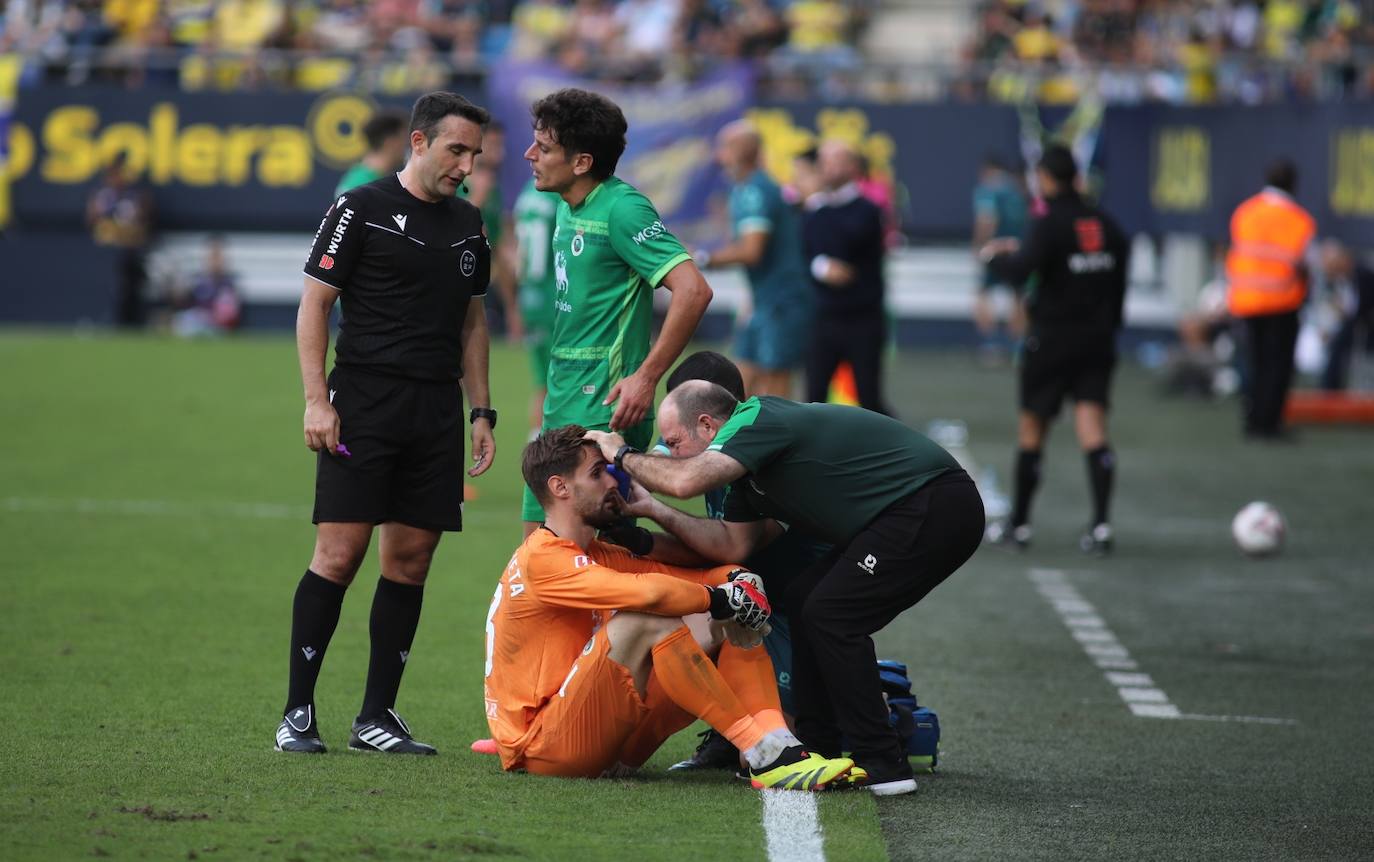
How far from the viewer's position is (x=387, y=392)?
605cm

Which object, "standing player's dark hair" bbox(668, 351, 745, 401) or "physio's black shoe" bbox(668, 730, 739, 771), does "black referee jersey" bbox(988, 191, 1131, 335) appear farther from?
"physio's black shoe" bbox(668, 730, 739, 771)

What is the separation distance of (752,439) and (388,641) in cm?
144

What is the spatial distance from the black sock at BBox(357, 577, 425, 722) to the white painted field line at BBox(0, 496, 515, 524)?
18.4ft

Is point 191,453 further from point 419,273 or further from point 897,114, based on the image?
point 897,114

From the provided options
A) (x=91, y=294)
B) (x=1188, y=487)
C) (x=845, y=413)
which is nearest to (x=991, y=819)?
(x=845, y=413)

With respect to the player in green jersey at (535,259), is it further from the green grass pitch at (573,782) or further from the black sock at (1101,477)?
the black sock at (1101,477)

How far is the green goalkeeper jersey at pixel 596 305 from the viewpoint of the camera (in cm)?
634

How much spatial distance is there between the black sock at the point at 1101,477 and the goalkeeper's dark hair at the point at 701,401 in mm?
5894

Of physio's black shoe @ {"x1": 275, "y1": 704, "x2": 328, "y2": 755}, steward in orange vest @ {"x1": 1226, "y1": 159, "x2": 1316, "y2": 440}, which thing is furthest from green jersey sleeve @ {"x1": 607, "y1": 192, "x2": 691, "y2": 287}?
steward in orange vest @ {"x1": 1226, "y1": 159, "x2": 1316, "y2": 440}

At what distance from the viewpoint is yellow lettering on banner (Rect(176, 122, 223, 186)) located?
2794 cm

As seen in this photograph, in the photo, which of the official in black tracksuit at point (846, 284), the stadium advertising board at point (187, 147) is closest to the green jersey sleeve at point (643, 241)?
the official in black tracksuit at point (846, 284)

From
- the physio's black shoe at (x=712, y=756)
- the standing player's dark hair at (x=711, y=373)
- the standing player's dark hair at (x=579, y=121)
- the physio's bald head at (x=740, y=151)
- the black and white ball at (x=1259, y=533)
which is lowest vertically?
the black and white ball at (x=1259, y=533)

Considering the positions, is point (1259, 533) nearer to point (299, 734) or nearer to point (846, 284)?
point (846, 284)

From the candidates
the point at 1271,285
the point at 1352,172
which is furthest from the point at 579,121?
the point at 1352,172
